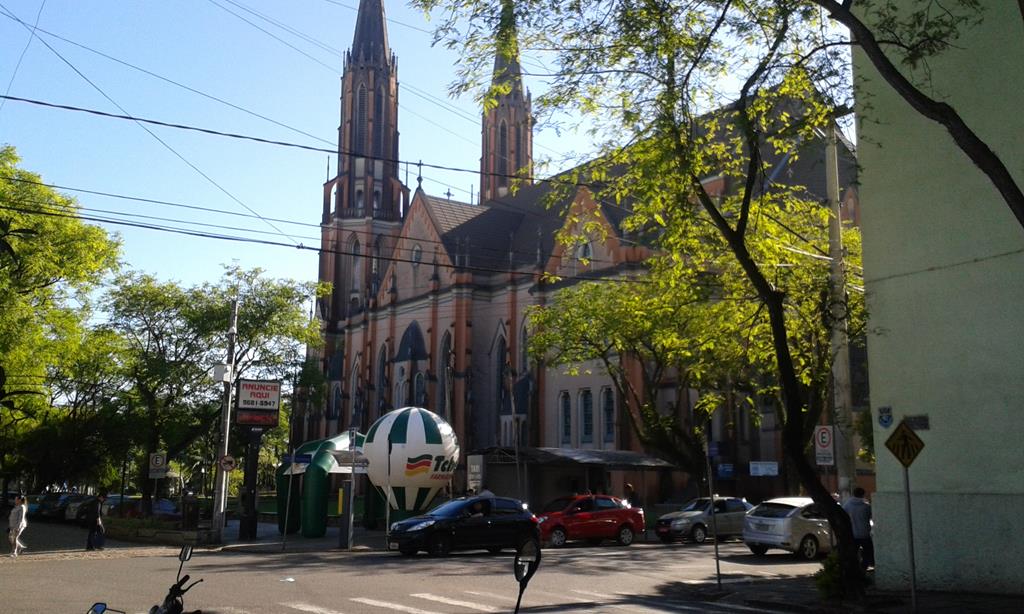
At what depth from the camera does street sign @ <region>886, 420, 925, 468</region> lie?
12164mm

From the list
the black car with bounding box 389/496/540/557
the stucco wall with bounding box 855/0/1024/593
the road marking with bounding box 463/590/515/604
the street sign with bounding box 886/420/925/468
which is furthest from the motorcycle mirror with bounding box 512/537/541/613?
the black car with bounding box 389/496/540/557

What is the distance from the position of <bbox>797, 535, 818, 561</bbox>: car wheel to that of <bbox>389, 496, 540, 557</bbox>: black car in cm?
620

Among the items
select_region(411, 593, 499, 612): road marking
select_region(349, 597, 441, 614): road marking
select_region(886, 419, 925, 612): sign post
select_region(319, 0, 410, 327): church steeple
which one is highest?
select_region(319, 0, 410, 327): church steeple

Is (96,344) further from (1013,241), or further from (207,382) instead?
(1013,241)

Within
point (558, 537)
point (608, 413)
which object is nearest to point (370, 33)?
point (608, 413)

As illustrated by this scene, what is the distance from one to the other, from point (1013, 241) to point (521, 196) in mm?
57485

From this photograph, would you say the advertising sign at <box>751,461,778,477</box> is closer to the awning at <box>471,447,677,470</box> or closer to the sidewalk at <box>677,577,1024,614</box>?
the awning at <box>471,447,677,470</box>

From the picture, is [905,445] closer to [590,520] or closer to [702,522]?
[590,520]

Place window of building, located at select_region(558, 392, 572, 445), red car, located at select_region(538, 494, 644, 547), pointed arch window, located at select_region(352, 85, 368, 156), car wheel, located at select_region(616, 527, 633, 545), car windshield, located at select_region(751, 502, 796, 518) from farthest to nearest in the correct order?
pointed arch window, located at select_region(352, 85, 368, 156)
window of building, located at select_region(558, 392, 572, 445)
car wheel, located at select_region(616, 527, 633, 545)
red car, located at select_region(538, 494, 644, 547)
car windshield, located at select_region(751, 502, 796, 518)

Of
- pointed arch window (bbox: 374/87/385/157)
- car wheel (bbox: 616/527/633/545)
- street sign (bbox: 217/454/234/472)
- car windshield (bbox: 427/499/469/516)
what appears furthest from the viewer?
pointed arch window (bbox: 374/87/385/157)

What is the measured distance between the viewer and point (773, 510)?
2245 cm

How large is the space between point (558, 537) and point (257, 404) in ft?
31.6

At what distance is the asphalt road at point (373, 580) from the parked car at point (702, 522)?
3.67 meters

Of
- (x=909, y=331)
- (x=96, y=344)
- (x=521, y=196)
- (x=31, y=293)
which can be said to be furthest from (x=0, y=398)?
(x=521, y=196)
